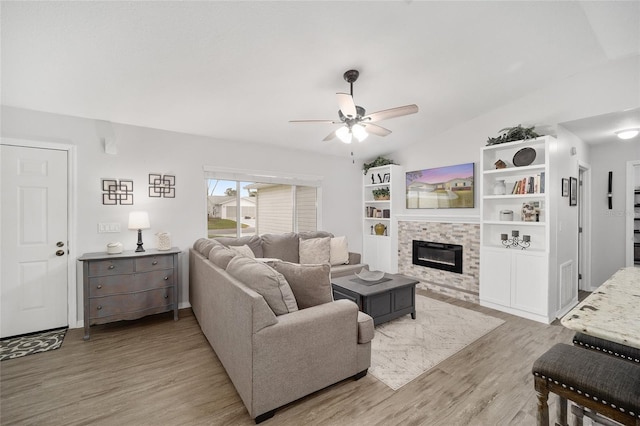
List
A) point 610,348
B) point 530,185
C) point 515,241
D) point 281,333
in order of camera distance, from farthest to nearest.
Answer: point 515,241, point 530,185, point 281,333, point 610,348

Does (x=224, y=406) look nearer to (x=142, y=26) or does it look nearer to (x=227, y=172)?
(x=142, y=26)

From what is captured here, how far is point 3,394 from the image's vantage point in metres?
2.12

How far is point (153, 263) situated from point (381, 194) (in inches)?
162

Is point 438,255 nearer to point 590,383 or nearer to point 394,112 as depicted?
point 394,112

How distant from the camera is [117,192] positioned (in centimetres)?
355

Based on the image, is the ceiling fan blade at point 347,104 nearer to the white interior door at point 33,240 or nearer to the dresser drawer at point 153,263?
the dresser drawer at point 153,263

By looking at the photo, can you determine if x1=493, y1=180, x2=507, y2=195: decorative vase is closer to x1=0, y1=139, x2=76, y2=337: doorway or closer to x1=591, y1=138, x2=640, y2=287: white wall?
x1=591, y1=138, x2=640, y2=287: white wall

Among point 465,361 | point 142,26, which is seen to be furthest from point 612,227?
point 142,26

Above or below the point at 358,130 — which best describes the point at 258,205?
below

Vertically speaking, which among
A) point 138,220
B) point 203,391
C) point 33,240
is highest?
point 138,220

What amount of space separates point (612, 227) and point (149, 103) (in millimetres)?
6793

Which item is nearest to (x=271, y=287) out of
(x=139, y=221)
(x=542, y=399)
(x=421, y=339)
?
(x=542, y=399)

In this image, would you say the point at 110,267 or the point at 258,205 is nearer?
the point at 110,267

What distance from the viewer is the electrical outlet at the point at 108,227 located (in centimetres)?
345
